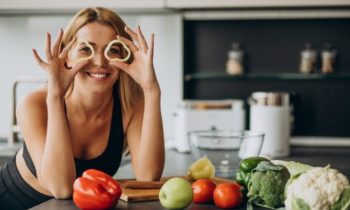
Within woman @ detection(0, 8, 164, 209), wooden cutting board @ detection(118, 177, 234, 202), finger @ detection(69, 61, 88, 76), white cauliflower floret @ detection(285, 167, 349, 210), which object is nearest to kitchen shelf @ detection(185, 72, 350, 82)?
woman @ detection(0, 8, 164, 209)

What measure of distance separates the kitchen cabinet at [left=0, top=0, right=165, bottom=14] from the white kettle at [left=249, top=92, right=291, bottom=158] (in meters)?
0.71

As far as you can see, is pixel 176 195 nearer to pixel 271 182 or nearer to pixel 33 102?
pixel 271 182

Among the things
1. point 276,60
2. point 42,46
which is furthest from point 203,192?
point 42,46

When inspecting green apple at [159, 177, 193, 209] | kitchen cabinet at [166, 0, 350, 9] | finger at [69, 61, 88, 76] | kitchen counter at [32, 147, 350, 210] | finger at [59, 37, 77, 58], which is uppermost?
kitchen cabinet at [166, 0, 350, 9]

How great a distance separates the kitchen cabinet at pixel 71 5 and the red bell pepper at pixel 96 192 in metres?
1.75

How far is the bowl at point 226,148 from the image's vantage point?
232cm

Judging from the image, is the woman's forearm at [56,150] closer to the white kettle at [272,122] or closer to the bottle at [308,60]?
the white kettle at [272,122]

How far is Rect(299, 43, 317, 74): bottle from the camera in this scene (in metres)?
3.48

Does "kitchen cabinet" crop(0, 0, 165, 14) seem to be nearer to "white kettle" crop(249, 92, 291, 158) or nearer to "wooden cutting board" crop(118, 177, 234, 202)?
"white kettle" crop(249, 92, 291, 158)

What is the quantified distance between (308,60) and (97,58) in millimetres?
1781

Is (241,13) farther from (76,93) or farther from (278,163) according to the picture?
(278,163)

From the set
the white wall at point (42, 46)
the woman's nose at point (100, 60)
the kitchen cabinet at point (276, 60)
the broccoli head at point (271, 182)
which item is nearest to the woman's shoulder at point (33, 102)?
the woman's nose at point (100, 60)

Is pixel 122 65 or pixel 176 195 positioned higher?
pixel 122 65

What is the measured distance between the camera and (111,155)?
7.14 ft
